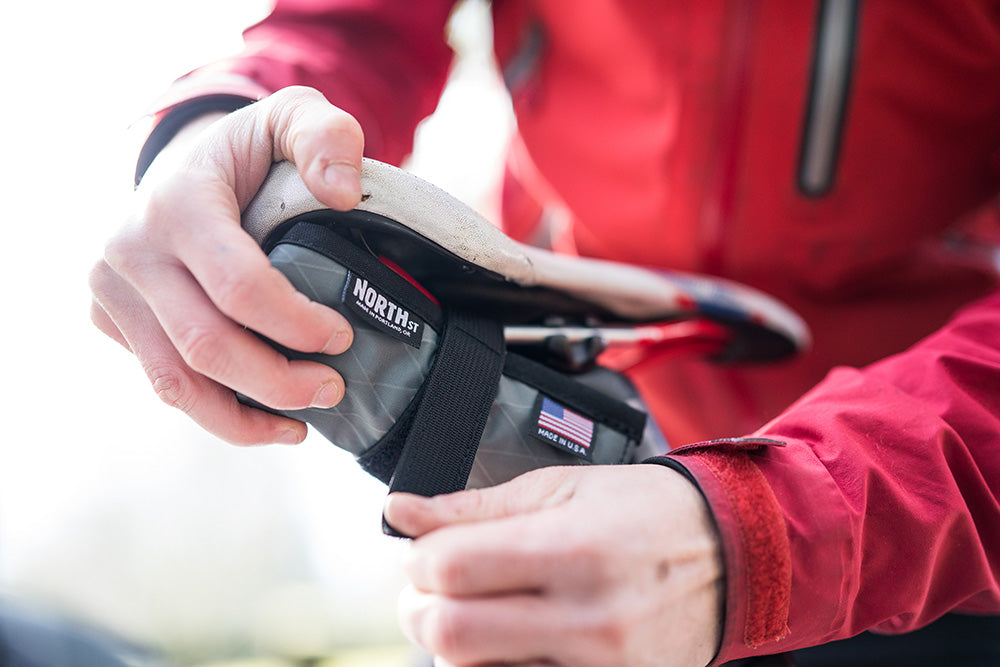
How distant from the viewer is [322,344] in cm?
39

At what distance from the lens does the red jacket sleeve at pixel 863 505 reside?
0.37 meters

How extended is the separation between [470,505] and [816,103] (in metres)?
0.63

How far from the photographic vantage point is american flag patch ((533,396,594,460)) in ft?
1.56

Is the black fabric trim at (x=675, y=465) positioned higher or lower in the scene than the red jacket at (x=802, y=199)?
lower

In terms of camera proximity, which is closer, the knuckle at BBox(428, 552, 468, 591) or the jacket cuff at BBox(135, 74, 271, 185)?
the knuckle at BBox(428, 552, 468, 591)

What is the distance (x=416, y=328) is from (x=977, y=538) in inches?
16.1

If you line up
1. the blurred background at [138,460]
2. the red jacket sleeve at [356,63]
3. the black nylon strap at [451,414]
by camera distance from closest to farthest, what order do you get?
the black nylon strap at [451,414] → the red jacket sleeve at [356,63] → the blurred background at [138,460]

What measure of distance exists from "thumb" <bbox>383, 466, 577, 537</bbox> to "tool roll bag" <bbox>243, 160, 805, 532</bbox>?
0.21 ft

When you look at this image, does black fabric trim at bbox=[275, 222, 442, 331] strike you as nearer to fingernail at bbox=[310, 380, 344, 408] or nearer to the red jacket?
fingernail at bbox=[310, 380, 344, 408]

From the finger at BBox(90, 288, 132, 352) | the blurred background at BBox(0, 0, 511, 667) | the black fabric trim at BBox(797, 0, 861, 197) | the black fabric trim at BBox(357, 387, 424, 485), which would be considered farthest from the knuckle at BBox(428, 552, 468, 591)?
the black fabric trim at BBox(797, 0, 861, 197)

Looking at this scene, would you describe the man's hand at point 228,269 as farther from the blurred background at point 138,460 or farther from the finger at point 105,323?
the blurred background at point 138,460

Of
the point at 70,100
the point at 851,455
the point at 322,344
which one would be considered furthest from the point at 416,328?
the point at 70,100

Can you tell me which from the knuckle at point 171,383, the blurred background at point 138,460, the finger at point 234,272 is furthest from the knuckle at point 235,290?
the blurred background at point 138,460

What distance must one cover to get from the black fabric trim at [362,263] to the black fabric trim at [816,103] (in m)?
0.52
